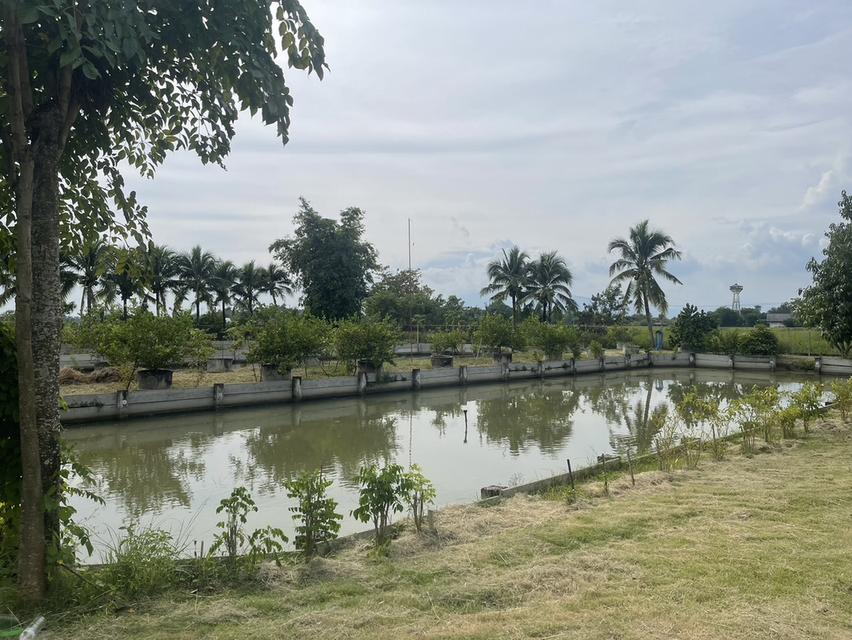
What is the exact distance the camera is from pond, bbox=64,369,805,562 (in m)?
7.61

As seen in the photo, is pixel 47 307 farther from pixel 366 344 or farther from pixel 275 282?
pixel 275 282

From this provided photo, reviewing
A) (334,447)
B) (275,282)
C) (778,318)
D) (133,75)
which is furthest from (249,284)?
(778,318)

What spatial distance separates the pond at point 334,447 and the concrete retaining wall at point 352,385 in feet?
1.24

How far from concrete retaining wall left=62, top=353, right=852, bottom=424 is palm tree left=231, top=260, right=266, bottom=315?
19540 mm

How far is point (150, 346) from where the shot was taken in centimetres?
1595

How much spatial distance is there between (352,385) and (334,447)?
310 inches

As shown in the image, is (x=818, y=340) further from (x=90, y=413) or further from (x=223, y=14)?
(x=223, y=14)

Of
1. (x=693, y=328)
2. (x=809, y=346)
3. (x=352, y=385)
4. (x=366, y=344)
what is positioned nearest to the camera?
(x=352, y=385)

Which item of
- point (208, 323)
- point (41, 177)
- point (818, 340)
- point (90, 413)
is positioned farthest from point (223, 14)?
point (818, 340)

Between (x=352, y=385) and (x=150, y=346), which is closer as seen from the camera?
(x=150, y=346)

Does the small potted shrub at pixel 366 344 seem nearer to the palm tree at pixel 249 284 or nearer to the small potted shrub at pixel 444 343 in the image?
the small potted shrub at pixel 444 343

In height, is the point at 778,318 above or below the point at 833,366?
above

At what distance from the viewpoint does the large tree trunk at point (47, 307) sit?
11.1 ft

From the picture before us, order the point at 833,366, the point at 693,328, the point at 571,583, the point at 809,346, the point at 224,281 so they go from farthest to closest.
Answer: the point at 224,281 < the point at 693,328 < the point at 809,346 < the point at 833,366 < the point at 571,583
